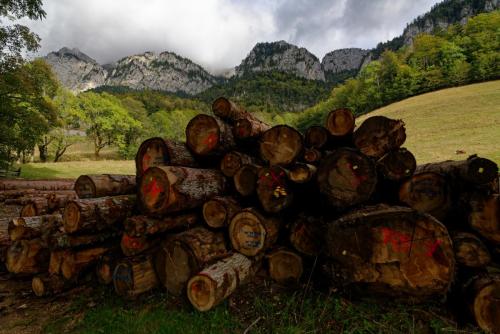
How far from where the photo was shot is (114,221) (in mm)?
4121

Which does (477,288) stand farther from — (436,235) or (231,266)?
(231,266)

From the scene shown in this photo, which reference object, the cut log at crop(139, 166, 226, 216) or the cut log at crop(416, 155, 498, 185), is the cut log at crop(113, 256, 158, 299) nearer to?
the cut log at crop(139, 166, 226, 216)

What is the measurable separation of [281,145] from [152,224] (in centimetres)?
226

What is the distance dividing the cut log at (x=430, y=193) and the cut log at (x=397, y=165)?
0.16 meters

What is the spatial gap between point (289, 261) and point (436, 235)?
184 centimetres

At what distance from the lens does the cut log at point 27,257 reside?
4.31 m

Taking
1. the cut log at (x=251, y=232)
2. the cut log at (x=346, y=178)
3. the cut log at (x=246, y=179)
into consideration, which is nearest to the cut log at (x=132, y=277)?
the cut log at (x=251, y=232)

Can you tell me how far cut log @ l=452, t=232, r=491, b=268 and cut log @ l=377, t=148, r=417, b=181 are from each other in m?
0.99

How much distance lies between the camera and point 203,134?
14.9 ft

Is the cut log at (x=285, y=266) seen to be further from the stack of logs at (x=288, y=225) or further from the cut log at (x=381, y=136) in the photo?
the cut log at (x=381, y=136)

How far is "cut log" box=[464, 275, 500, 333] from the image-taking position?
273cm

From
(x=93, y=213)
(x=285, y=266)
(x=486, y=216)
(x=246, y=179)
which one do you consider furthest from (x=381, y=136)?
(x=93, y=213)

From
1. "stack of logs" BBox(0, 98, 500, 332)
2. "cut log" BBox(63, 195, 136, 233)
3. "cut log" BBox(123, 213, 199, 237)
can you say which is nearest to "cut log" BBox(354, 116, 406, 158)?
"stack of logs" BBox(0, 98, 500, 332)

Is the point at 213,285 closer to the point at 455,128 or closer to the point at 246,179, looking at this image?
the point at 246,179
